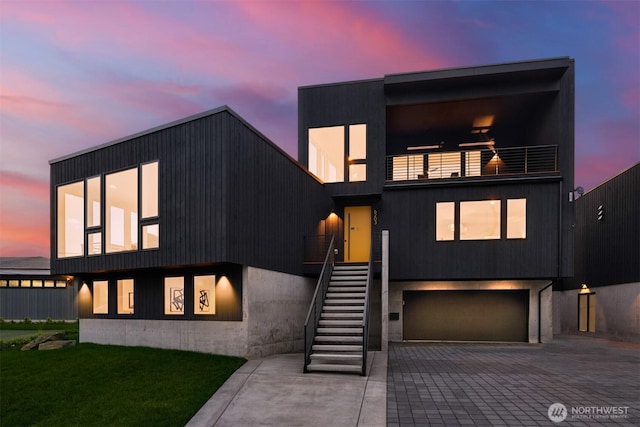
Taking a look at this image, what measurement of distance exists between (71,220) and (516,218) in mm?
16132

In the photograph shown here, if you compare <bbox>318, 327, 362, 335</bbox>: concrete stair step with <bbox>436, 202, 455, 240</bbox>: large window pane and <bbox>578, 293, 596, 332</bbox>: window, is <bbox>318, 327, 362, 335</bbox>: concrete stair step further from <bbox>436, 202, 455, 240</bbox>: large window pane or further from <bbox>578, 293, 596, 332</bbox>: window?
<bbox>578, 293, 596, 332</bbox>: window

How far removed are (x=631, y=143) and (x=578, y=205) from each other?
17.3 meters

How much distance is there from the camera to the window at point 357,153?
17078 millimetres

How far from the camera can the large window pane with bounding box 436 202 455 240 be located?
1608 centimetres

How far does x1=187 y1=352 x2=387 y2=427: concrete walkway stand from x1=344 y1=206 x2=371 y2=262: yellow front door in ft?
26.3

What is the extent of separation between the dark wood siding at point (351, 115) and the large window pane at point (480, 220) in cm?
355

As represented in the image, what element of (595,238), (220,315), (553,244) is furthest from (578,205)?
(220,315)

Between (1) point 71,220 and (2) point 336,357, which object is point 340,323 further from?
(1) point 71,220

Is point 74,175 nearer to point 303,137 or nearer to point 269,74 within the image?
point 303,137

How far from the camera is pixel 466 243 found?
1584cm

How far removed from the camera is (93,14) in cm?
1559

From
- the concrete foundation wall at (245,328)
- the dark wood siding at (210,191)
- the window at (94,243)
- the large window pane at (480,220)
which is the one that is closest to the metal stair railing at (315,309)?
the concrete foundation wall at (245,328)

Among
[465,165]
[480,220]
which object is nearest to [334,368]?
[480,220]

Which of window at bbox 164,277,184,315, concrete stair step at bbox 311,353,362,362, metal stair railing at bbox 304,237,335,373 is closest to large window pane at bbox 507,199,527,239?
metal stair railing at bbox 304,237,335,373
